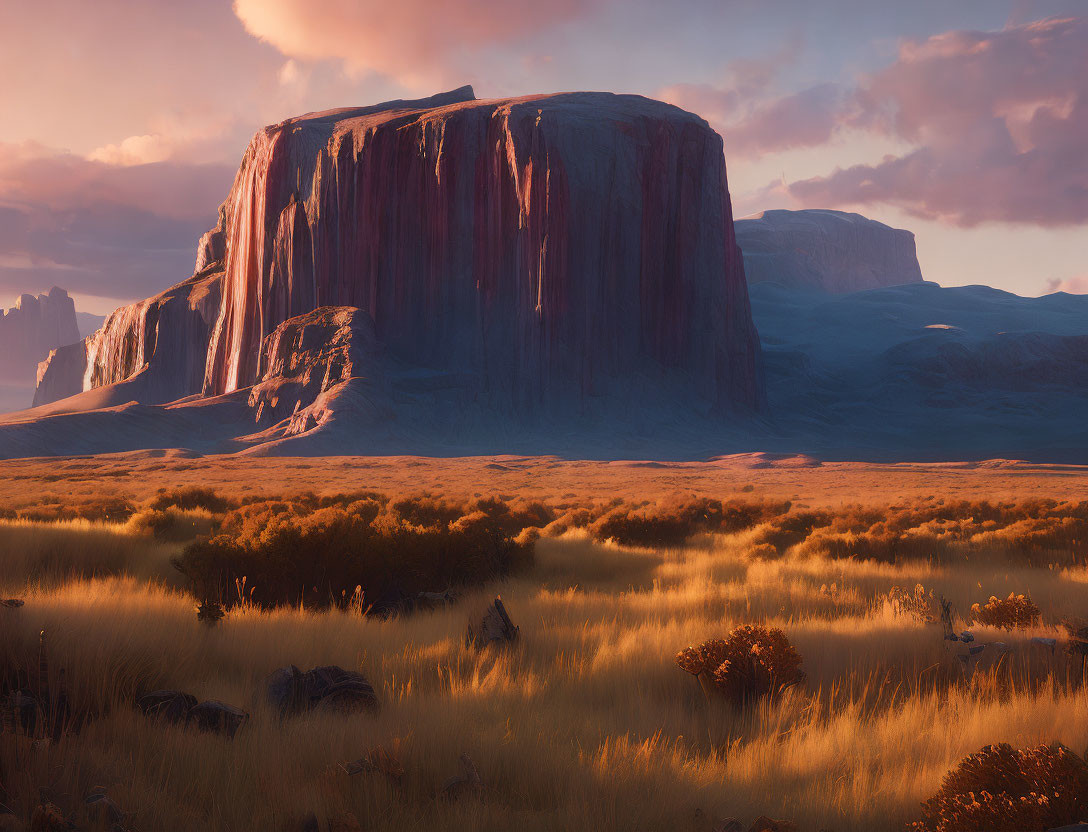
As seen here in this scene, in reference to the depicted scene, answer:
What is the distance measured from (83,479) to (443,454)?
93.7 ft

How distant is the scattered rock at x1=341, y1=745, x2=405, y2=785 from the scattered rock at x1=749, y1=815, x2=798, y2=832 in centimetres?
164

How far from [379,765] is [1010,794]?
2899mm

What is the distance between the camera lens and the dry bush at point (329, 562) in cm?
807

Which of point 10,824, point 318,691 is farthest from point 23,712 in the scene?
point 318,691

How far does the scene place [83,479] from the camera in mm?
31859

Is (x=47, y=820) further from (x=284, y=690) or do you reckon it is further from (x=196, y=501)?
(x=196, y=501)

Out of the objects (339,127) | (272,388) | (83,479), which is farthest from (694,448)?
(339,127)

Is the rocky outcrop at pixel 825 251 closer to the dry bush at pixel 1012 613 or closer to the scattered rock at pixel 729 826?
the dry bush at pixel 1012 613

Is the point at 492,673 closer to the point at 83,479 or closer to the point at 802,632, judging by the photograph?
the point at 802,632

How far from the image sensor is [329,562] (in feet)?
27.9

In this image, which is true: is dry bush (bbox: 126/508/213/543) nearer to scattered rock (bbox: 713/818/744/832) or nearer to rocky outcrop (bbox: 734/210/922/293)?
scattered rock (bbox: 713/818/744/832)

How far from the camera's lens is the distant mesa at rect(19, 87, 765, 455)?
6850 centimetres

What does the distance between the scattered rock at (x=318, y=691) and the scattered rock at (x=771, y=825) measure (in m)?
2.32

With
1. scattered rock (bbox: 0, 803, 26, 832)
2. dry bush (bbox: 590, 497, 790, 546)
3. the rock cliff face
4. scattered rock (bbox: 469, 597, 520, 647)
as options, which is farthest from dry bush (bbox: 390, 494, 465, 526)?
the rock cliff face
